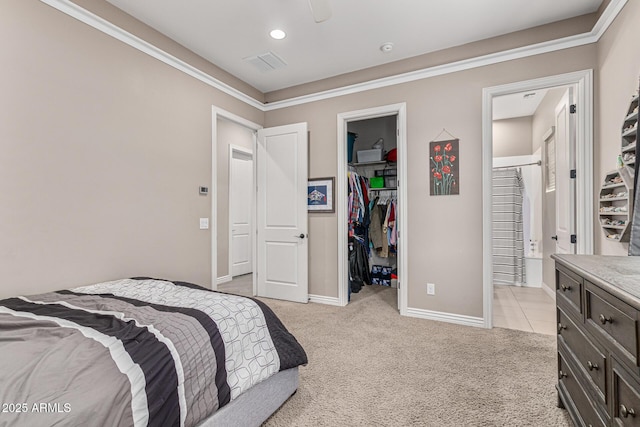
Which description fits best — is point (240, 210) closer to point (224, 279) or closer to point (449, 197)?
point (224, 279)

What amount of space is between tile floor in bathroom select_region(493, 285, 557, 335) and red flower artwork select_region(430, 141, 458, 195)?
1.48 m

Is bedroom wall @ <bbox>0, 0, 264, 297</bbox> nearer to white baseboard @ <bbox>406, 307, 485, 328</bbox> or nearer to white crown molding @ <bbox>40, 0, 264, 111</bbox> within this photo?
white crown molding @ <bbox>40, 0, 264, 111</bbox>

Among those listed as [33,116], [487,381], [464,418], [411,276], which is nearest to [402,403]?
[464,418]

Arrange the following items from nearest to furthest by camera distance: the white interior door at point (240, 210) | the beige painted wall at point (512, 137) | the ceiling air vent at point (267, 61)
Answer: the ceiling air vent at point (267, 61) < the beige painted wall at point (512, 137) < the white interior door at point (240, 210)

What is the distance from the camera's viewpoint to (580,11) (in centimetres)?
252

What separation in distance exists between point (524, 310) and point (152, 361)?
389 centimetres

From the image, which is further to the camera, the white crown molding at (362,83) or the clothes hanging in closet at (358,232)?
the clothes hanging in closet at (358,232)

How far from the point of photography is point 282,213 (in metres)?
3.91

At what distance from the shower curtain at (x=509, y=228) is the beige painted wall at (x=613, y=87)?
7.11 ft

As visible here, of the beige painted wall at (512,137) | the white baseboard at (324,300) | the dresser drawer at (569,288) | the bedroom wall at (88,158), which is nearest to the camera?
the dresser drawer at (569,288)

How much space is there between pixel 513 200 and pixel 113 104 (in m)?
5.21

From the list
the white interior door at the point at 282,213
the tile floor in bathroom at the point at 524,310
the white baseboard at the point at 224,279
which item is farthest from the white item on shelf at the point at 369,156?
the white baseboard at the point at 224,279

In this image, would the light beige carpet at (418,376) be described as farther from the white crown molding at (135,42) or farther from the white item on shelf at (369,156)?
the white crown molding at (135,42)

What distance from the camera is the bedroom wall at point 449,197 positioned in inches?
117
